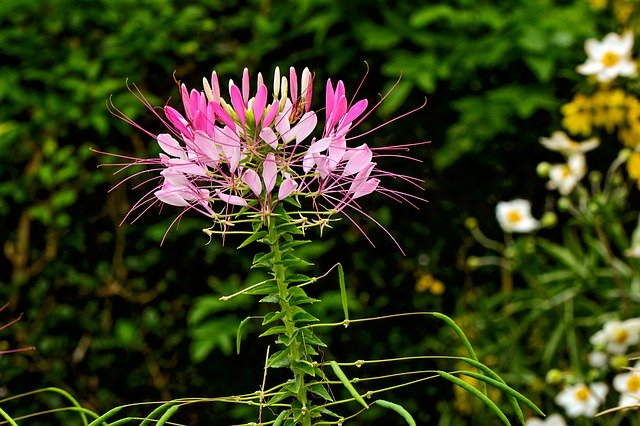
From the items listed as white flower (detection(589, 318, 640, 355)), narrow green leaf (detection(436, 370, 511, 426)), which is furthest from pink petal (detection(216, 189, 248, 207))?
white flower (detection(589, 318, 640, 355))

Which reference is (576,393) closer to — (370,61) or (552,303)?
(552,303)

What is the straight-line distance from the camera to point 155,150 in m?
2.78

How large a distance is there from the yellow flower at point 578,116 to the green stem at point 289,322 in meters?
2.08

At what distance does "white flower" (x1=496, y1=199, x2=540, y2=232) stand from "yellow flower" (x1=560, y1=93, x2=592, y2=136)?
0.83 feet

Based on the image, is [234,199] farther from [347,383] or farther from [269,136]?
[347,383]

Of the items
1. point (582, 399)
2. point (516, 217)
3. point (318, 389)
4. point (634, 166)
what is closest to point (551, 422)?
point (582, 399)

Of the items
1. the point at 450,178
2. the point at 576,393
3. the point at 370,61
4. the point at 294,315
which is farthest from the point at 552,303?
the point at 294,315

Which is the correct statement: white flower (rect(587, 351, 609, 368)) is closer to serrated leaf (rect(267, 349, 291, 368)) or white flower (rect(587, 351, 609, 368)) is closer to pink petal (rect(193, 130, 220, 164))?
serrated leaf (rect(267, 349, 291, 368))

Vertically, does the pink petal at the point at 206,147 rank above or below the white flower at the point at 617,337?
above

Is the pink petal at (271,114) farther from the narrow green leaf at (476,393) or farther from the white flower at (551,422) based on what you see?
the white flower at (551,422)

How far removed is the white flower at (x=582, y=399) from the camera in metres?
2.47

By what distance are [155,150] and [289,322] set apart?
1.99 m

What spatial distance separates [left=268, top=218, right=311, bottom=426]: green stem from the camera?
0.84 m

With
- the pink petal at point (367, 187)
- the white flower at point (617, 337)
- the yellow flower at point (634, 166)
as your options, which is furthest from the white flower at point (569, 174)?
the pink petal at point (367, 187)
